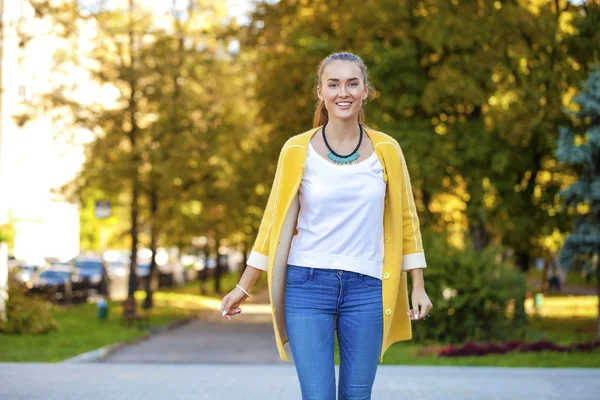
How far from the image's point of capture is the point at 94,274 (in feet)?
168

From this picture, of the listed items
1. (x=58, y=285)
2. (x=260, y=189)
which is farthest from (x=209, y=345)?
(x=58, y=285)

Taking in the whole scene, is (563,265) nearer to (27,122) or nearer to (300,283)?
(27,122)

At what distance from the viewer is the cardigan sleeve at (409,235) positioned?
16.0ft

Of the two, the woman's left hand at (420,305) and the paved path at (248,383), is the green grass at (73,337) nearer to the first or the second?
the paved path at (248,383)

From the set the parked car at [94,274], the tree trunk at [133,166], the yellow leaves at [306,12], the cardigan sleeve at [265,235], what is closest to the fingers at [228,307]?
the cardigan sleeve at [265,235]

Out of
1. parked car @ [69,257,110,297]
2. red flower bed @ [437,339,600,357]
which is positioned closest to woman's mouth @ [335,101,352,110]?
red flower bed @ [437,339,600,357]

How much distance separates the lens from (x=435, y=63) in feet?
91.6

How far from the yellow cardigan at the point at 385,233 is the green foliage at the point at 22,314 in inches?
688

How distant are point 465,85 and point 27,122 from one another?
41.2ft

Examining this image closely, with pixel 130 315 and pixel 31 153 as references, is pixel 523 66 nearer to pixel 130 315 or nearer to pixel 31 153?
pixel 130 315

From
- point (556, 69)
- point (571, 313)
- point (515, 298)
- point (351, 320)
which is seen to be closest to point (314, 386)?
point (351, 320)

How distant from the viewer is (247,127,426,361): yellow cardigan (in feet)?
15.5

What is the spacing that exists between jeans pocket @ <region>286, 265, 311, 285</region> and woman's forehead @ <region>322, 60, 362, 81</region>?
2.72 ft

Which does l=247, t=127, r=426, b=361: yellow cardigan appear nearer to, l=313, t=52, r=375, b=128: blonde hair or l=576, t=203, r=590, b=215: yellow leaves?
l=313, t=52, r=375, b=128: blonde hair
